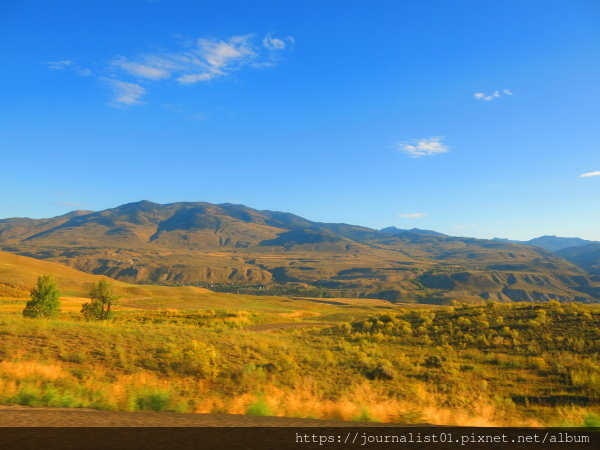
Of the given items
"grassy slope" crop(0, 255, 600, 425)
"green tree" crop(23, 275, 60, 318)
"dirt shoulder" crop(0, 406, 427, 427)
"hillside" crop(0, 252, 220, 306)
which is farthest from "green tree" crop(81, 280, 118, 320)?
"dirt shoulder" crop(0, 406, 427, 427)

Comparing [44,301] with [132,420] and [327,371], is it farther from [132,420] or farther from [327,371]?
[132,420]

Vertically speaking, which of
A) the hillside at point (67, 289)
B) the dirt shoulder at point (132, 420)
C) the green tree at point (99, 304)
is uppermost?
the dirt shoulder at point (132, 420)

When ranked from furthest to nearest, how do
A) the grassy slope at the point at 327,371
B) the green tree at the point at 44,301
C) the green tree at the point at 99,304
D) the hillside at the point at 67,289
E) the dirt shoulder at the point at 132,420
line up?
1. the hillside at the point at 67,289
2. the green tree at the point at 99,304
3. the green tree at the point at 44,301
4. the grassy slope at the point at 327,371
5. the dirt shoulder at the point at 132,420

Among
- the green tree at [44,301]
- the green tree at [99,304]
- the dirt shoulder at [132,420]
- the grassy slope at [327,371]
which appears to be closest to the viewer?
the dirt shoulder at [132,420]

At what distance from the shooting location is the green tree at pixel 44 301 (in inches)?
1201

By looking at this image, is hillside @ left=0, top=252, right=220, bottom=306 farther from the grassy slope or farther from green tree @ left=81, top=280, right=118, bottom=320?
the grassy slope

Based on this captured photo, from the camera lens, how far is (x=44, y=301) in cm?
3103

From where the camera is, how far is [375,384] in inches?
589

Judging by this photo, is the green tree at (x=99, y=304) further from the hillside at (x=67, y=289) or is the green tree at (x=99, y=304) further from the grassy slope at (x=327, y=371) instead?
the hillside at (x=67, y=289)

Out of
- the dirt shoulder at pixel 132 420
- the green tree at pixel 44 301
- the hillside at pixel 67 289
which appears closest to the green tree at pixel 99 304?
the green tree at pixel 44 301

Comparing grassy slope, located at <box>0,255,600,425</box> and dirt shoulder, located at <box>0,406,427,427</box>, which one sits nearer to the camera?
dirt shoulder, located at <box>0,406,427,427</box>

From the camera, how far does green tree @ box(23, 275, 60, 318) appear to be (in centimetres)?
3050

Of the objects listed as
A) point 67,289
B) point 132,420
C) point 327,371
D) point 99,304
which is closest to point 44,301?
point 99,304
